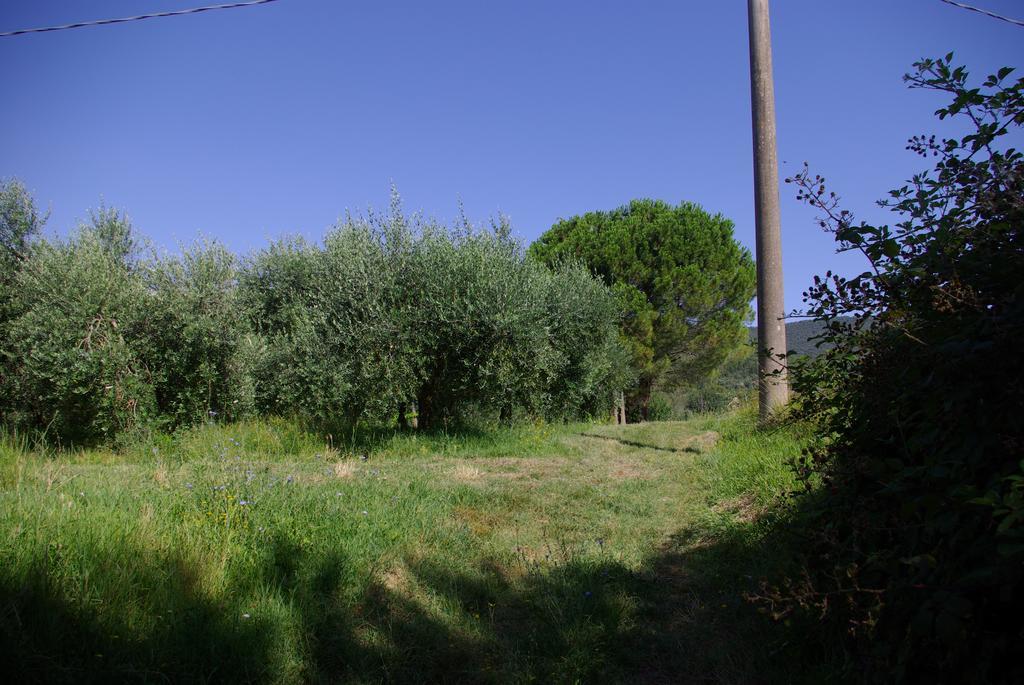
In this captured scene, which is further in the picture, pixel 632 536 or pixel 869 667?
pixel 632 536

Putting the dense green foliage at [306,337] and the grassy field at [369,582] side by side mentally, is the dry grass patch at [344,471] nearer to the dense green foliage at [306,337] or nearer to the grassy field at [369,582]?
the grassy field at [369,582]

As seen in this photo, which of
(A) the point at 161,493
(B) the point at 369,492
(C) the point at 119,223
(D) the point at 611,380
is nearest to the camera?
(A) the point at 161,493

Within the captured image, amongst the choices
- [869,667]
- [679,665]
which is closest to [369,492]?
[679,665]

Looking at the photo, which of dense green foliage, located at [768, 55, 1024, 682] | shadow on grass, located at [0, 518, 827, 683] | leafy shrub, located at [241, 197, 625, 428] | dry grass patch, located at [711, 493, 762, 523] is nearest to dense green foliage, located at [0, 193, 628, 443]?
leafy shrub, located at [241, 197, 625, 428]

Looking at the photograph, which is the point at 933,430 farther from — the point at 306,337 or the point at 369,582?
the point at 306,337

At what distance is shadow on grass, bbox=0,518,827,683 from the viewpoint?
256cm

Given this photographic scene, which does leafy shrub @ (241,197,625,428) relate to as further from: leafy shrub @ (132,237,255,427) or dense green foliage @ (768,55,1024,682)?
dense green foliage @ (768,55,1024,682)

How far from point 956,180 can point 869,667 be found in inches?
73.7

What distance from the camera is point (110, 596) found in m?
2.80

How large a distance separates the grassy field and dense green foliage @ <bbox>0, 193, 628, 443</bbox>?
447 centimetres

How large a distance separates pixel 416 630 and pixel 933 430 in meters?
2.68

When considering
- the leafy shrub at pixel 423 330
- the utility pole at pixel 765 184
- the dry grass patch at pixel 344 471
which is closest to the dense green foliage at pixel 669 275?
the leafy shrub at pixel 423 330

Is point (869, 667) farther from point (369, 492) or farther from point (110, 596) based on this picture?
point (369, 492)

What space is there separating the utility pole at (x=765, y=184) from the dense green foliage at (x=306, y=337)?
4.17 m
